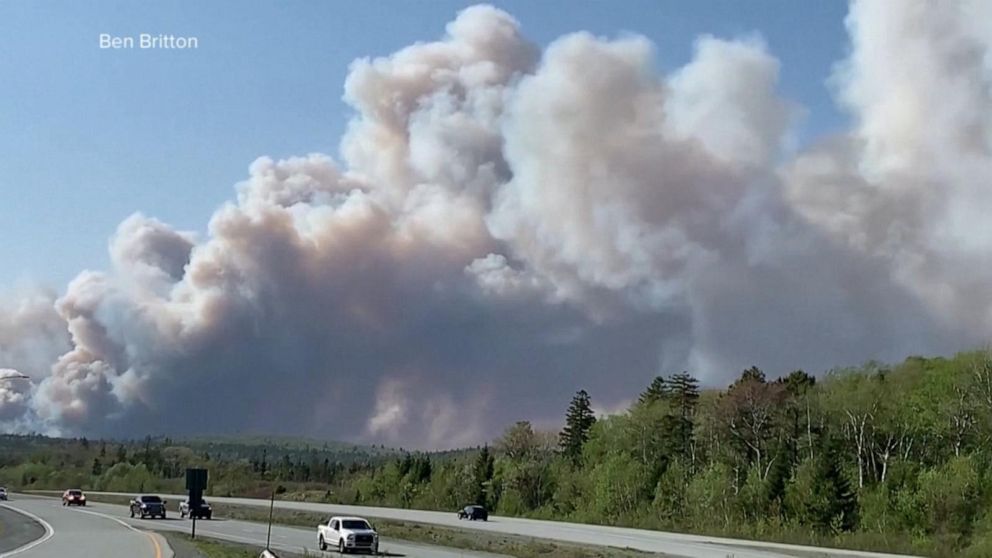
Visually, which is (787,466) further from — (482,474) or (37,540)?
(37,540)

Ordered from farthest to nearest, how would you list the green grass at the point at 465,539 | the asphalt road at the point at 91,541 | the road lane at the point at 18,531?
the road lane at the point at 18,531 < the green grass at the point at 465,539 < the asphalt road at the point at 91,541

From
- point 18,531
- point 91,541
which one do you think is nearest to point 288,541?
point 91,541

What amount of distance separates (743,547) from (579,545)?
37.3 ft

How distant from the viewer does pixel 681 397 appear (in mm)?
131375

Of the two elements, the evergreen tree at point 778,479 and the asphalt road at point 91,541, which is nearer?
the asphalt road at point 91,541

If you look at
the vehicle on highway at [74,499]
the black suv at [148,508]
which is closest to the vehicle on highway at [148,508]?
the black suv at [148,508]

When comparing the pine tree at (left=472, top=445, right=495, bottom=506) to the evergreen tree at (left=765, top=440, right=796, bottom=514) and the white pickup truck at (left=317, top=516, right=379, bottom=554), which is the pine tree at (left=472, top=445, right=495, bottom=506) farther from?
the white pickup truck at (left=317, top=516, right=379, bottom=554)

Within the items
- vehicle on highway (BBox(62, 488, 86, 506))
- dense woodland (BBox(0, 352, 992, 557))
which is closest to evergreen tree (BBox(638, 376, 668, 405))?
dense woodland (BBox(0, 352, 992, 557))

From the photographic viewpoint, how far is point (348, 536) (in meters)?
51.0

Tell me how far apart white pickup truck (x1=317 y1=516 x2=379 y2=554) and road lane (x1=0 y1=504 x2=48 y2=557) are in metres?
14.5

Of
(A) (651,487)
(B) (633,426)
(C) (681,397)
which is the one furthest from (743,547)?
(C) (681,397)

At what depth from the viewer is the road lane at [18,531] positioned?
53872mm

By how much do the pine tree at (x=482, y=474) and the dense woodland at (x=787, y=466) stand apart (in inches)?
8.0

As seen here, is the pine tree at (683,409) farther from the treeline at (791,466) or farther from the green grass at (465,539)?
the green grass at (465,539)
